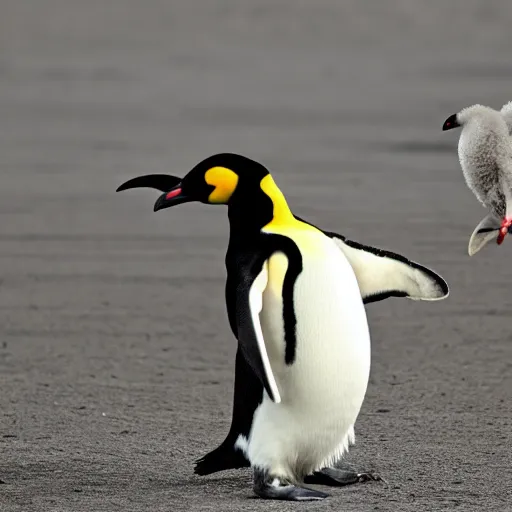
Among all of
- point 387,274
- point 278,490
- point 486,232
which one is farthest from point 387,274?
point 278,490

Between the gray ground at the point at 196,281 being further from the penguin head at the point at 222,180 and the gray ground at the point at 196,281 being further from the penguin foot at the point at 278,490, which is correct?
the penguin head at the point at 222,180

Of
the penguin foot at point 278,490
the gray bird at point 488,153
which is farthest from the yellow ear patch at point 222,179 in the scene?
the penguin foot at point 278,490

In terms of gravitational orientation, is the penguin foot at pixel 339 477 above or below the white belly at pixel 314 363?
below

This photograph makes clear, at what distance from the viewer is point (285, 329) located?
4461 millimetres

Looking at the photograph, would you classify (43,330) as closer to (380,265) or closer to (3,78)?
(380,265)

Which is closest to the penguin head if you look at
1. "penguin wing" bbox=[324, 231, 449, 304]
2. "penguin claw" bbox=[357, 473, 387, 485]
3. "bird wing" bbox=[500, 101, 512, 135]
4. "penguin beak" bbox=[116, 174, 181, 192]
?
"penguin beak" bbox=[116, 174, 181, 192]

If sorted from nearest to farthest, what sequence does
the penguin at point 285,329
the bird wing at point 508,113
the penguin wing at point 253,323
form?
the bird wing at point 508,113
the penguin wing at point 253,323
the penguin at point 285,329

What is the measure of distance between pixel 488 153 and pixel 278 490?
1.24 m

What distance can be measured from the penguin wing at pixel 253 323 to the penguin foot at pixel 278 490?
36 cm

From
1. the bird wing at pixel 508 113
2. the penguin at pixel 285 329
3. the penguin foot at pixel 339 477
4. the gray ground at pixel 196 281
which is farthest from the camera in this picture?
the gray ground at pixel 196 281

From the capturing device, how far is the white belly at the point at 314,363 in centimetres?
445

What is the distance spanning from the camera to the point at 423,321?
7.35 metres

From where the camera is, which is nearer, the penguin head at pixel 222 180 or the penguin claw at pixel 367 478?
the penguin head at pixel 222 180

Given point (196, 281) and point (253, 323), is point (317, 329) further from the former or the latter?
point (196, 281)
